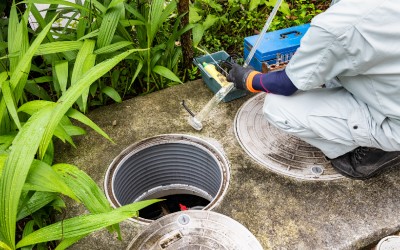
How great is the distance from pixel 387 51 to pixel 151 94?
1.80 meters

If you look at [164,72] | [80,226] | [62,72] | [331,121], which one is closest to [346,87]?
[331,121]

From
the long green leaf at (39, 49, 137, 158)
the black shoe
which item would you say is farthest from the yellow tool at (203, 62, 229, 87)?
the long green leaf at (39, 49, 137, 158)

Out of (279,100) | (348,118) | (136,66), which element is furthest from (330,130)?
(136,66)

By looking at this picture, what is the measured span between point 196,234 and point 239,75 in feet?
3.68

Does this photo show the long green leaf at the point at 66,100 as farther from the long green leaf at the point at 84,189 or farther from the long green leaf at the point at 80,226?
the long green leaf at the point at 80,226

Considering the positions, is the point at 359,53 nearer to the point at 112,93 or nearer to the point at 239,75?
the point at 239,75

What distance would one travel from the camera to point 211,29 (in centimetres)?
407

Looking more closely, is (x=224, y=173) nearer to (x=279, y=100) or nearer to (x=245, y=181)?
(x=245, y=181)

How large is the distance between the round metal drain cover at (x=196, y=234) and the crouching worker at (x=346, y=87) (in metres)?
0.73

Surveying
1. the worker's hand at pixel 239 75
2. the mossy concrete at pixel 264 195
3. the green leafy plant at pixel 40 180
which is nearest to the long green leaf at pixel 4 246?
the green leafy plant at pixel 40 180

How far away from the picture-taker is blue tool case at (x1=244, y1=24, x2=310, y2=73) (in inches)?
121

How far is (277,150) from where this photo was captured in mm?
2762

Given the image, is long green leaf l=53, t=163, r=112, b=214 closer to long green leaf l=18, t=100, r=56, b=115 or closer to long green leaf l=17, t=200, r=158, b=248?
long green leaf l=17, t=200, r=158, b=248

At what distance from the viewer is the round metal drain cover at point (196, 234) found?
2.15 metres
